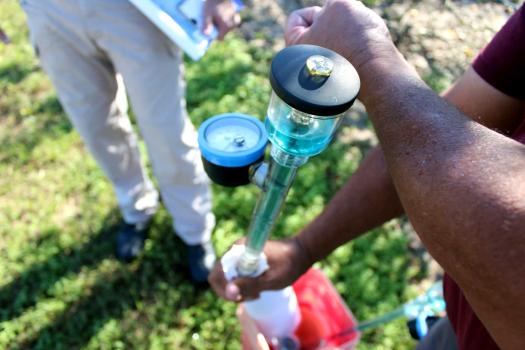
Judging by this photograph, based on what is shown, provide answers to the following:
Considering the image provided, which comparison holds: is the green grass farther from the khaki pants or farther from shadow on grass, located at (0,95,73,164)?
the khaki pants

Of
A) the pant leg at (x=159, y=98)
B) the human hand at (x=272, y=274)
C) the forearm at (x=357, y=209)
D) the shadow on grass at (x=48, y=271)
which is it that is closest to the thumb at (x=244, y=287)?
the human hand at (x=272, y=274)

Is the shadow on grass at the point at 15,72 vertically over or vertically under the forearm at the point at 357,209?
under

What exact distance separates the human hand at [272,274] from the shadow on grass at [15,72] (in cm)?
268

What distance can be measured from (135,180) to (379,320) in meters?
1.36

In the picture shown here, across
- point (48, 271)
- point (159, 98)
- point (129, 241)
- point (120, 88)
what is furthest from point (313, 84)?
point (48, 271)

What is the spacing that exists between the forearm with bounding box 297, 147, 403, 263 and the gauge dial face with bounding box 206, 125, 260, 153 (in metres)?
0.37

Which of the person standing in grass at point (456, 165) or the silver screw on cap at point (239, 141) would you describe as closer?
the person standing in grass at point (456, 165)

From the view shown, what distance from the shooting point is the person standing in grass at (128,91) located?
1.51 meters

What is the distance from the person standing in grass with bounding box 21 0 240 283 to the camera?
1.51 m

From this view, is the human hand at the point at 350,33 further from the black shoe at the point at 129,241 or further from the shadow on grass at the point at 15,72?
the shadow on grass at the point at 15,72

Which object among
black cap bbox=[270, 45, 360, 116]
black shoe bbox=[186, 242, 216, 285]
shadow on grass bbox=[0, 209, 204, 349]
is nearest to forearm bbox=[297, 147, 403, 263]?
black cap bbox=[270, 45, 360, 116]

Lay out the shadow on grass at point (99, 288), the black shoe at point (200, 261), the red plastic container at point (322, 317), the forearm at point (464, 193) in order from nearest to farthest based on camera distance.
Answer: the forearm at point (464, 193) < the red plastic container at point (322, 317) < the shadow on grass at point (99, 288) < the black shoe at point (200, 261)

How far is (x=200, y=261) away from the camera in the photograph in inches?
86.3

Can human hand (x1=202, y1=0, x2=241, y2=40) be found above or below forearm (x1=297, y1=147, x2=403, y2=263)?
above
